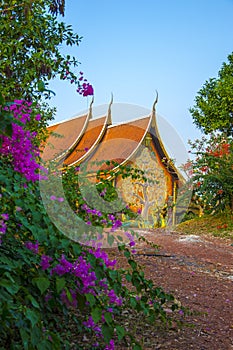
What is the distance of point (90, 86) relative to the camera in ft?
9.29

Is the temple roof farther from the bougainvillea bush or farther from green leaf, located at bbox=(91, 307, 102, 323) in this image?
green leaf, located at bbox=(91, 307, 102, 323)

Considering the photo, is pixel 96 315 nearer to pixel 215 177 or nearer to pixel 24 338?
pixel 24 338

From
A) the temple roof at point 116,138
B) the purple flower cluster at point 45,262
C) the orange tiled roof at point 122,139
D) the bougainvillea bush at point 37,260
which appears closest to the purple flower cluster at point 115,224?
the bougainvillea bush at point 37,260

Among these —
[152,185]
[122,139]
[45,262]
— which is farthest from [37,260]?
[122,139]

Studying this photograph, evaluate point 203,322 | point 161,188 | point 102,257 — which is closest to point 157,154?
point 161,188

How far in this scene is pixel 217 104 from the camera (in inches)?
503

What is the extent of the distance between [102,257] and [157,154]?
26.3ft

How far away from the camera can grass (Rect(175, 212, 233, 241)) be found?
7972 mm

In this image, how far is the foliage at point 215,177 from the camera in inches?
348

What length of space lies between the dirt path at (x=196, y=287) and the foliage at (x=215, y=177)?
3.03 m

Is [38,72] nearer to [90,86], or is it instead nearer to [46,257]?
[90,86]

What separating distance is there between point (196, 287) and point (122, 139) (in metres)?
6.95

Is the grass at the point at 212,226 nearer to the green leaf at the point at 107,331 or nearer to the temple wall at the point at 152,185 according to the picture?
the temple wall at the point at 152,185

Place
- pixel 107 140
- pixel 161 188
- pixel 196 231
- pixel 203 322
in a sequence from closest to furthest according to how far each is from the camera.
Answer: pixel 203 322, pixel 196 231, pixel 161 188, pixel 107 140
